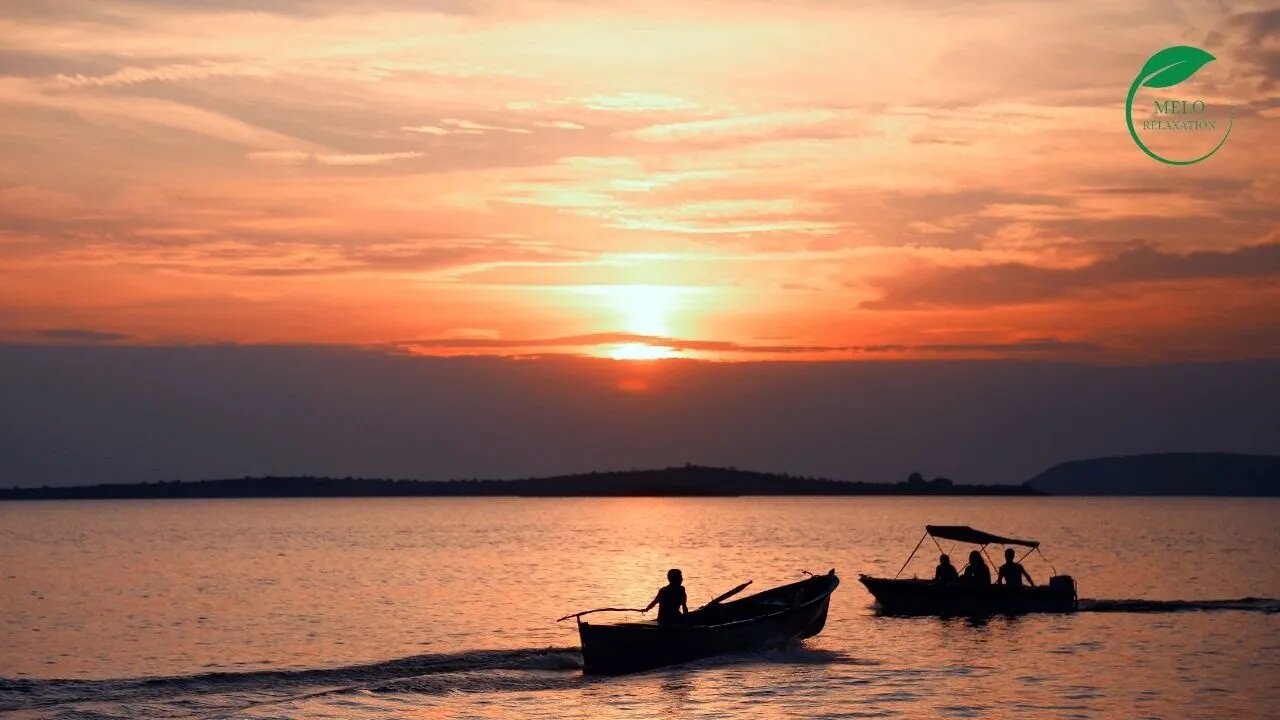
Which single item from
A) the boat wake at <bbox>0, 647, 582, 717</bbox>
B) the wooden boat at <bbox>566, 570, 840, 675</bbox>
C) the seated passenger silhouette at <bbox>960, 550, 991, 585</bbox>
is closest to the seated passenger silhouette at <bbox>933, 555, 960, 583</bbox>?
the seated passenger silhouette at <bbox>960, 550, 991, 585</bbox>

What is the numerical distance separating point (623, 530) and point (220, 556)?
211 feet

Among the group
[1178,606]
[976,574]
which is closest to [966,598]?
[976,574]

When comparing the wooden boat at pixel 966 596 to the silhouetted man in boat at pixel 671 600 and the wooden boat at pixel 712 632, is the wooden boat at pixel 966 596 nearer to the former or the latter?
the wooden boat at pixel 712 632

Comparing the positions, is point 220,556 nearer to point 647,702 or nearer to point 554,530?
point 554,530

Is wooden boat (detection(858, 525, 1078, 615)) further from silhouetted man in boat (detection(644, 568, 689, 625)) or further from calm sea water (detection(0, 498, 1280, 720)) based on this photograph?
silhouetted man in boat (detection(644, 568, 689, 625))

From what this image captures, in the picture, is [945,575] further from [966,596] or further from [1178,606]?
[1178,606]

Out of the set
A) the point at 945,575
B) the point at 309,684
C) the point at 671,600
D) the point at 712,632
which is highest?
the point at 945,575

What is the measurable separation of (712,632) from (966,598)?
14.9m

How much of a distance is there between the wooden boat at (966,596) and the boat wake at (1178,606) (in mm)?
3741

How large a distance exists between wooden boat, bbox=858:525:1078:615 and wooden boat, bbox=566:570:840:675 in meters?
7.58

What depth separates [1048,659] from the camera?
128 feet

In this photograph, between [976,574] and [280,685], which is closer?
[280,685]

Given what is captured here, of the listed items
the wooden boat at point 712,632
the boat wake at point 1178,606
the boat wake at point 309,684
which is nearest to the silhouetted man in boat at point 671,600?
the wooden boat at point 712,632

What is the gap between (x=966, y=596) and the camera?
47.0 metres
